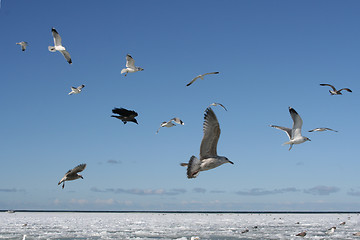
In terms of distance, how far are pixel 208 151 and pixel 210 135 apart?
52cm

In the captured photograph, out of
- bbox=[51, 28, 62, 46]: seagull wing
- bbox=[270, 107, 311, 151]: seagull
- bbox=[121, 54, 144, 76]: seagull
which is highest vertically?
bbox=[51, 28, 62, 46]: seagull wing

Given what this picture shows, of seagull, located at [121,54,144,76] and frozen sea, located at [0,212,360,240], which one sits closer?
seagull, located at [121,54,144,76]

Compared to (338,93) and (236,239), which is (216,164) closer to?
(338,93)

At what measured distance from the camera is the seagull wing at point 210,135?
9.56m

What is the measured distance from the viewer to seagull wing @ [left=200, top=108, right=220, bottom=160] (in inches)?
376

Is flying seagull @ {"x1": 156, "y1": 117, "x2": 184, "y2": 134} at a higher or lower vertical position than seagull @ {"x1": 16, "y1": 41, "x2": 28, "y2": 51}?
lower

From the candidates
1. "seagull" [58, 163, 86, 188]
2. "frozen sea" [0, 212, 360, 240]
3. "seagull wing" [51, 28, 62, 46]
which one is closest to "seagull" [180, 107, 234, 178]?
"seagull" [58, 163, 86, 188]

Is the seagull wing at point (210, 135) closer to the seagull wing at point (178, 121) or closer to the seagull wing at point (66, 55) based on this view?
the seagull wing at point (178, 121)

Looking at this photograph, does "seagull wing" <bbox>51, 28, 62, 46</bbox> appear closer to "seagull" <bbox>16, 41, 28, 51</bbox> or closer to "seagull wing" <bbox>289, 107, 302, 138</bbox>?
"seagull" <bbox>16, 41, 28, 51</bbox>

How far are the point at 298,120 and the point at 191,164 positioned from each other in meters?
5.91

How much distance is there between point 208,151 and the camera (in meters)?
10.0

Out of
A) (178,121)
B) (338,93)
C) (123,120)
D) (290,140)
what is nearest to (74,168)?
(123,120)

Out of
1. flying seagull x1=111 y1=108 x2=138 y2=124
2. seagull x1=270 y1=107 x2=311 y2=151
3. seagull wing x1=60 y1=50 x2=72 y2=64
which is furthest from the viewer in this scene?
seagull wing x1=60 y1=50 x2=72 y2=64

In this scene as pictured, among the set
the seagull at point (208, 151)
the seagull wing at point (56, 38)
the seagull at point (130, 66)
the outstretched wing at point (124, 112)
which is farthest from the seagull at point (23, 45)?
the seagull at point (208, 151)
